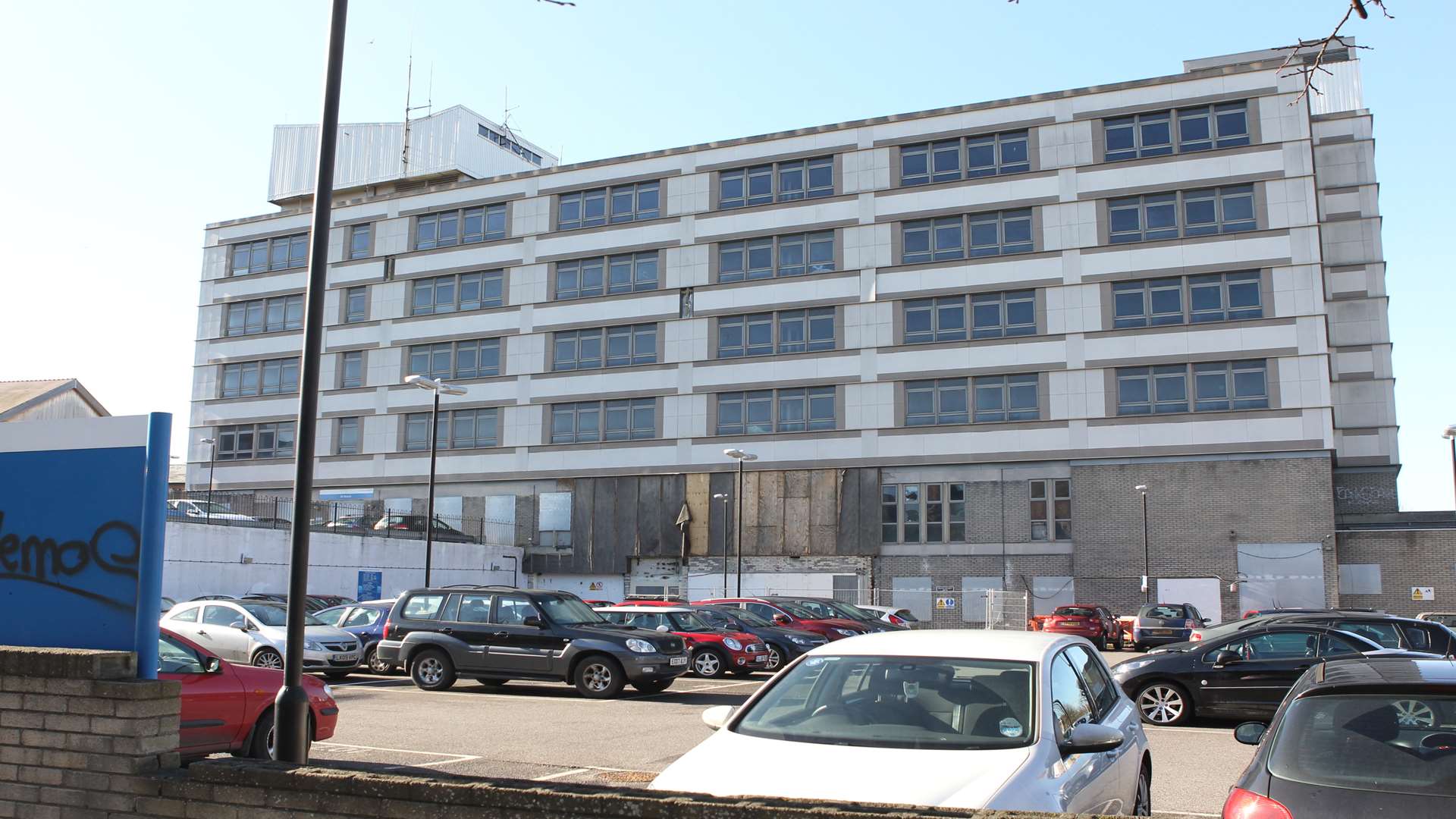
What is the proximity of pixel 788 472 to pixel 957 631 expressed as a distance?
43520 millimetres

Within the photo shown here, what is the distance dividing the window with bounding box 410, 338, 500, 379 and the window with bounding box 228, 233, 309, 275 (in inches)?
364

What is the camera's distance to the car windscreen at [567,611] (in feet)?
62.7

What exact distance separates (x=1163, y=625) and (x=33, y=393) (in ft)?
128

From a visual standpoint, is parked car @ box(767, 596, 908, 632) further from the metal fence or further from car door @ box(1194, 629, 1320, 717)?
the metal fence

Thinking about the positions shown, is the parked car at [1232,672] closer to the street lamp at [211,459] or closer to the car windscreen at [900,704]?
the car windscreen at [900,704]

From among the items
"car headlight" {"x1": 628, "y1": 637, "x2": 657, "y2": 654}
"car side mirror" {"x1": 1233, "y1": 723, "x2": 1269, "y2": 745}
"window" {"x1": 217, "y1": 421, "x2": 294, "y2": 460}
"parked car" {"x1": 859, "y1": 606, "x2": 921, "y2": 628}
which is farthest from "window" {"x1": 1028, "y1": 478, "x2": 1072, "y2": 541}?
"car side mirror" {"x1": 1233, "y1": 723, "x2": 1269, "y2": 745}

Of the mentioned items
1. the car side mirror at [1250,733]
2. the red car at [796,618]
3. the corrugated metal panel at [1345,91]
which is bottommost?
the red car at [796,618]

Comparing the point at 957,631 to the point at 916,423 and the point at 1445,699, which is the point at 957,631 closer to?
the point at 1445,699

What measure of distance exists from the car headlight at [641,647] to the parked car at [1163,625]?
1932 centimetres

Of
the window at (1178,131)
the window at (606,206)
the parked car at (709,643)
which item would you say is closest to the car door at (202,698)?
the parked car at (709,643)

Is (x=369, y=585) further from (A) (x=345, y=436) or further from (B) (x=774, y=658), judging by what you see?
(B) (x=774, y=658)

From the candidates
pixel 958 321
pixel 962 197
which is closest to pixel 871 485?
pixel 958 321

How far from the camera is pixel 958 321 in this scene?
49.2 metres

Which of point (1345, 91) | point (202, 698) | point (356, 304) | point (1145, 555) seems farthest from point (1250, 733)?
point (1345, 91)
